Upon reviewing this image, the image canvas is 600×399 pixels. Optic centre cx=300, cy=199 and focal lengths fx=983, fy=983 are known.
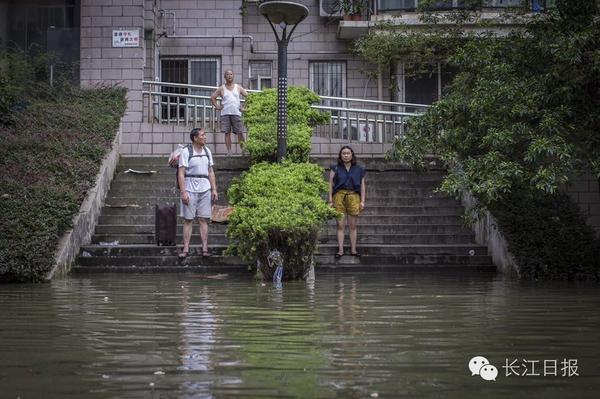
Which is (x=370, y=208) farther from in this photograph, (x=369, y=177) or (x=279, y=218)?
(x=279, y=218)

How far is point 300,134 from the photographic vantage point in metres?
17.5

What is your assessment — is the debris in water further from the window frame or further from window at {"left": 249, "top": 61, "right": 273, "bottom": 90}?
the window frame

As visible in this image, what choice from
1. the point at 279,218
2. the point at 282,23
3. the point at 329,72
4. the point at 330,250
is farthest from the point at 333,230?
the point at 329,72

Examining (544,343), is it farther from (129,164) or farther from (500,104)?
(129,164)

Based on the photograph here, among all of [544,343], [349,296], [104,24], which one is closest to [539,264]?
[349,296]

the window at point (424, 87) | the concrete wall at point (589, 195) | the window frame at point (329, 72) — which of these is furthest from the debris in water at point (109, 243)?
the window at point (424, 87)

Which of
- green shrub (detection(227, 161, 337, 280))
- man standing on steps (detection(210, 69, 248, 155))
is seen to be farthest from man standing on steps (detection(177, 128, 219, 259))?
man standing on steps (detection(210, 69, 248, 155))

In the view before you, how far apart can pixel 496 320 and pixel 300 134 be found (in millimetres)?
9731

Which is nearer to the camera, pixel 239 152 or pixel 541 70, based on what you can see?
pixel 541 70

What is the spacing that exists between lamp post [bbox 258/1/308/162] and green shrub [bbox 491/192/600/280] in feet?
11.8

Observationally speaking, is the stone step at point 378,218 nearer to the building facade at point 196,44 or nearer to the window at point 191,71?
the building facade at point 196,44

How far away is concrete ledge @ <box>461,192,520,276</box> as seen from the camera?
14391mm

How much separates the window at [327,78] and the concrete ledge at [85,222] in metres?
8.85

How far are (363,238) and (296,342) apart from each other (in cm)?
963
